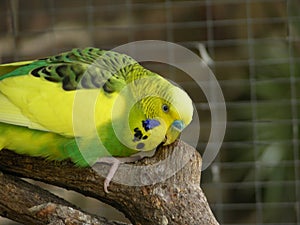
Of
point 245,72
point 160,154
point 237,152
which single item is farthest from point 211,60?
point 160,154

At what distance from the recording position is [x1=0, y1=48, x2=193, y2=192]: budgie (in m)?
0.87

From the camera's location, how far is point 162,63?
1814mm

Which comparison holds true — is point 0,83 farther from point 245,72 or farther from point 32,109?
point 245,72

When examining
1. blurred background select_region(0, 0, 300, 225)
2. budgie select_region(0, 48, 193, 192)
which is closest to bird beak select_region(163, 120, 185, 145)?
budgie select_region(0, 48, 193, 192)

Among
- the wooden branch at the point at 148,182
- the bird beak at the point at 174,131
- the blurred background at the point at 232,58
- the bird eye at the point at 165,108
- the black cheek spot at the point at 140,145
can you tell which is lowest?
the blurred background at the point at 232,58

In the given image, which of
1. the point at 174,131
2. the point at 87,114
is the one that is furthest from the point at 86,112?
the point at 174,131

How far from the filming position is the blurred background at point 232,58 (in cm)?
180

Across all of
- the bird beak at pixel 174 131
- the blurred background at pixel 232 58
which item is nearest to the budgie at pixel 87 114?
the bird beak at pixel 174 131

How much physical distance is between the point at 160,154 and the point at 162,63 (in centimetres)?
95

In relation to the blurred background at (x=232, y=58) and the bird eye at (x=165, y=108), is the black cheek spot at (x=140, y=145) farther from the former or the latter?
the blurred background at (x=232, y=58)

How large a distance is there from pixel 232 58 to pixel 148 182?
3.39 ft

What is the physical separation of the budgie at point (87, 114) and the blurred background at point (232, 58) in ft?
2.89

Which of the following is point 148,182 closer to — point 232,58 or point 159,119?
point 159,119

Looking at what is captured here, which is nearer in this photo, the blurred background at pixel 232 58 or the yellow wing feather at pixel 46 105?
the yellow wing feather at pixel 46 105
